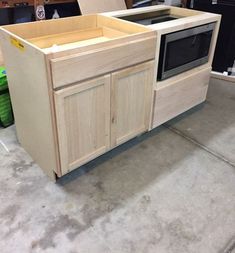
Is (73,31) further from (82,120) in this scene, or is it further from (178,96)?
(178,96)

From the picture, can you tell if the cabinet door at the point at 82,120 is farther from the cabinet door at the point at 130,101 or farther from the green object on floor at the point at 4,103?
the green object on floor at the point at 4,103

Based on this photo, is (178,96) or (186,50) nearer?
(186,50)

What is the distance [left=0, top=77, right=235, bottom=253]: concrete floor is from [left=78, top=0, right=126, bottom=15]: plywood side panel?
50.8 inches

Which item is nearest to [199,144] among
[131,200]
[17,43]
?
[131,200]

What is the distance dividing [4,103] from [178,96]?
1407mm

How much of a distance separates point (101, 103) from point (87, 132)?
7.9 inches

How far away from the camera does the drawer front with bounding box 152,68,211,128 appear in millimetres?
2102

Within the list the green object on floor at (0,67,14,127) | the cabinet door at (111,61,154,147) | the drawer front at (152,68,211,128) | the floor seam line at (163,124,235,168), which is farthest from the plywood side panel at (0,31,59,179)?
the floor seam line at (163,124,235,168)

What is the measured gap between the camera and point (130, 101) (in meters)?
1.86

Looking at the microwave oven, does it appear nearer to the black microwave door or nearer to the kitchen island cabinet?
the black microwave door

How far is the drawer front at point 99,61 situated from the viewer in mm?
1375

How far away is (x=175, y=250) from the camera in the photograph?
140 centimetres

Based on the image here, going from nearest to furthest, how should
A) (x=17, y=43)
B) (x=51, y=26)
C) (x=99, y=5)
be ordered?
(x=17, y=43), (x=51, y=26), (x=99, y=5)

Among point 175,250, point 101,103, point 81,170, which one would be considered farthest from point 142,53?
point 175,250
